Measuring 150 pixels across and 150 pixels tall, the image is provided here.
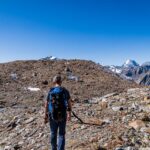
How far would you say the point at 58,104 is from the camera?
492 inches

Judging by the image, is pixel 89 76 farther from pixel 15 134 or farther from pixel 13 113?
pixel 15 134

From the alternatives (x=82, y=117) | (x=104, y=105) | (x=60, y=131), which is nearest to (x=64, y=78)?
Result: (x=104, y=105)

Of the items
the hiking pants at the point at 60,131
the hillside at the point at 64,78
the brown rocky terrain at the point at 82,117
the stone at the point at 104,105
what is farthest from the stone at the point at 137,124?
the hillside at the point at 64,78

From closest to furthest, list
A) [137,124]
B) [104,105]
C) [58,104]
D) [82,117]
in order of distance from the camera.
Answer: [58,104] < [137,124] < [82,117] < [104,105]

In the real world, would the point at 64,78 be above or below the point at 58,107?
above

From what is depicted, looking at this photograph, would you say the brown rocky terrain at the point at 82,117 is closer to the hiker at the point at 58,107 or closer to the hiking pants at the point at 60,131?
the hiking pants at the point at 60,131

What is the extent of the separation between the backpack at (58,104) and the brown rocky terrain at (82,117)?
2.06 metres

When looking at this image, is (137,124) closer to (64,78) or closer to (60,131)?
(60,131)

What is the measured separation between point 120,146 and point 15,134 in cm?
544

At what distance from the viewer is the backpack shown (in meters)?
12.5

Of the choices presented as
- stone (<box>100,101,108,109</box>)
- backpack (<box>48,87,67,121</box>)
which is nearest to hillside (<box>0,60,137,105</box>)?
stone (<box>100,101,108,109</box>)

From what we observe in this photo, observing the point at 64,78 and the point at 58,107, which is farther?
the point at 64,78

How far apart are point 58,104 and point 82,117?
5365 mm

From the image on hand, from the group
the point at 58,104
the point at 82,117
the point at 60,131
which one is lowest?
the point at 82,117
